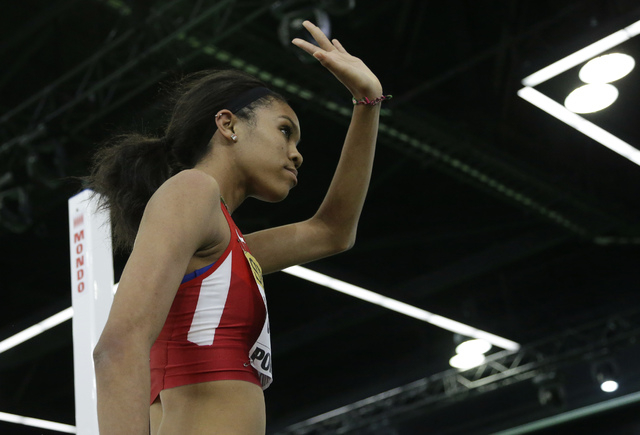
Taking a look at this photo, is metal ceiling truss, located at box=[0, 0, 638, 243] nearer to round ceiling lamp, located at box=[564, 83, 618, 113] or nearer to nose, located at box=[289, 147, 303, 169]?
round ceiling lamp, located at box=[564, 83, 618, 113]

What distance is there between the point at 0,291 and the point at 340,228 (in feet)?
24.5

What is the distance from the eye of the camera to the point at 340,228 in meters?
1.86

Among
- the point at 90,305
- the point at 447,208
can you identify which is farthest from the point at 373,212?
the point at 90,305

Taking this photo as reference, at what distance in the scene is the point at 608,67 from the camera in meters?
5.64

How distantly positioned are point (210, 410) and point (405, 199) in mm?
6752

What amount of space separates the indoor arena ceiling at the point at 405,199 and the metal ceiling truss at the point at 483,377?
28mm

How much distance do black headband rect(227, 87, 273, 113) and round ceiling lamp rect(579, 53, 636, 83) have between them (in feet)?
14.4

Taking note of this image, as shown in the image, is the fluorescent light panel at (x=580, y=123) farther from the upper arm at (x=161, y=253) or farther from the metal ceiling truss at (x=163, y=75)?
the upper arm at (x=161, y=253)

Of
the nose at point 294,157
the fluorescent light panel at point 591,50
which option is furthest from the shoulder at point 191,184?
the fluorescent light panel at point 591,50

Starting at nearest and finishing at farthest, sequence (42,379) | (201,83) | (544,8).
→ (201,83)
(544,8)
(42,379)

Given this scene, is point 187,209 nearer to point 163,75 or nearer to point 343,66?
point 343,66

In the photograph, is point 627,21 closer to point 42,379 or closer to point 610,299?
point 610,299

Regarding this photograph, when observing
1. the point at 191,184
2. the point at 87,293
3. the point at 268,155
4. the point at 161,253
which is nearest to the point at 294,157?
the point at 268,155

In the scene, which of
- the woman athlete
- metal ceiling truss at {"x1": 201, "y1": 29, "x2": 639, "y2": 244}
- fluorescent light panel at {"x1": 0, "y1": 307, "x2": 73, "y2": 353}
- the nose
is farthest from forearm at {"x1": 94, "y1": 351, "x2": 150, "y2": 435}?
fluorescent light panel at {"x1": 0, "y1": 307, "x2": 73, "y2": 353}
